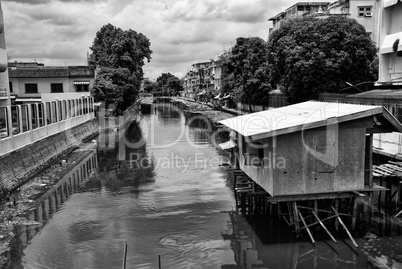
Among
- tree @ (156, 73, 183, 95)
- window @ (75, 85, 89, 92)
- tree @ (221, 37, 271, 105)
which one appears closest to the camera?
tree @ (221, 37, 271, 105)

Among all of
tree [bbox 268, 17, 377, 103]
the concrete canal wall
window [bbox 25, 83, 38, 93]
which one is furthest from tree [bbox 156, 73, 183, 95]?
tree [bbox 268, 17, 377, 103]

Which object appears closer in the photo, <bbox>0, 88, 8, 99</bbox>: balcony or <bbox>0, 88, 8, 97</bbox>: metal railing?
<bbox>0, 88, 8, 99</bbox>: balcony

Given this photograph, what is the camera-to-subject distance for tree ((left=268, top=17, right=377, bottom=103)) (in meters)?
30.9

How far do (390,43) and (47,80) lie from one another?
135ft

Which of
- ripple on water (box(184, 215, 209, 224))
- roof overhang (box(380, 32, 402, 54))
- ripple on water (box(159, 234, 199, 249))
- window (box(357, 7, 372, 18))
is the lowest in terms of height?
ripple on water (box(159, 234, 199, 249))

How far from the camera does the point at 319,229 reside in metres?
15.5

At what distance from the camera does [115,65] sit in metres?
58.0

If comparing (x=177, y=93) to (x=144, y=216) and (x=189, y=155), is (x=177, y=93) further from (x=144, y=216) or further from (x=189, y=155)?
(x=144, y=216)

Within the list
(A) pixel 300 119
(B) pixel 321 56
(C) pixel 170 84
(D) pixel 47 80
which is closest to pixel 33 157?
(A) pixel 300 119

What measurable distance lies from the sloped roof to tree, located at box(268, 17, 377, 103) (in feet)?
48.2

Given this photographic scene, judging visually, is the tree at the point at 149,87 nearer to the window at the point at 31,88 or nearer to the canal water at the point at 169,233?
the window at the point at 31,88

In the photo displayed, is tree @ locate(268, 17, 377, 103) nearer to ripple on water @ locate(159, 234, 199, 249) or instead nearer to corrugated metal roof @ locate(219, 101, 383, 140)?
corrugated metal roof @ locate(219, 101, 383, 140)

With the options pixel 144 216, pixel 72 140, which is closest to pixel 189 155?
pixel 72 140

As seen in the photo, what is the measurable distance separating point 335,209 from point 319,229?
3.63 feet
